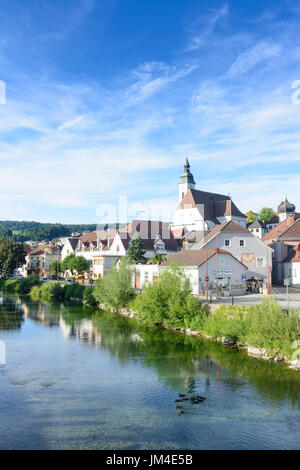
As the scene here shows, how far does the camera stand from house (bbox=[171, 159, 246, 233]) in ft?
221

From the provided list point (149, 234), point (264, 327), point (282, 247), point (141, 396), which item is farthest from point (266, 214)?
point (141, 396)

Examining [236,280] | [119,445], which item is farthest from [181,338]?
[119,445]

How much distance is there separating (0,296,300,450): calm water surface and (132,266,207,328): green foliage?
1.51m

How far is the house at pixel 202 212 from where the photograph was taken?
67.4 metres

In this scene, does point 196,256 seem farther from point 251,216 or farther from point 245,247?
point 251,216

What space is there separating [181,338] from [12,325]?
14444 millimetres

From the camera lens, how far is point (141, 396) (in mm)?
14844

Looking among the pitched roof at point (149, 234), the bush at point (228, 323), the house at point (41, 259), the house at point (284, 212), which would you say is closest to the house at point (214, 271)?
the bush at point (228, 323)

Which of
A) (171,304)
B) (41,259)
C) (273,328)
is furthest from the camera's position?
(41,259)

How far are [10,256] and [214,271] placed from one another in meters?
49.3

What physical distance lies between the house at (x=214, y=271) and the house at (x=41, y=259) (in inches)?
2168

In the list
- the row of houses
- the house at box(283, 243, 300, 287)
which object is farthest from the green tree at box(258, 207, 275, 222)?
the house at box(283, 243, 300, 287)

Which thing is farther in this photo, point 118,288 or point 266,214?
point 266,214

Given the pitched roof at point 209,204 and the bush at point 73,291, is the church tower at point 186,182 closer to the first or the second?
the pitched roof at point 209,204
